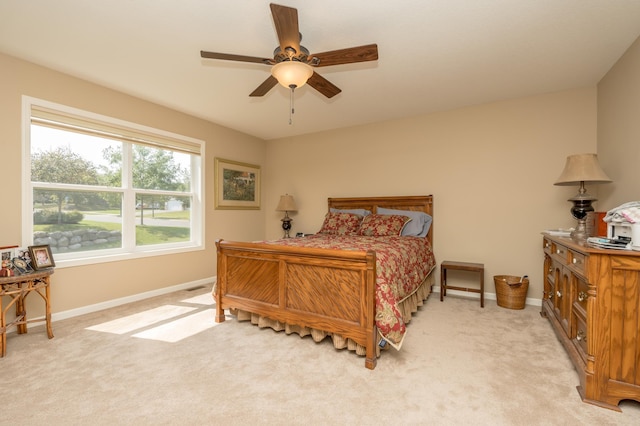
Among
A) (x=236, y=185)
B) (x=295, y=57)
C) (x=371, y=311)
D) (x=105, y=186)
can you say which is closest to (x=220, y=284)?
(x=371, y=311)

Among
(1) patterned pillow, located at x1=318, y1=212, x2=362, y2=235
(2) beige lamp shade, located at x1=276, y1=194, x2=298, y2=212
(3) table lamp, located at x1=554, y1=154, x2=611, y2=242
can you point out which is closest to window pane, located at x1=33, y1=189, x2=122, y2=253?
(2) beige lamp shade, located at x1=276, y1=194, x2=298, y2=212

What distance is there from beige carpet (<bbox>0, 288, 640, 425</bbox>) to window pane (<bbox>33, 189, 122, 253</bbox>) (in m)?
0.84

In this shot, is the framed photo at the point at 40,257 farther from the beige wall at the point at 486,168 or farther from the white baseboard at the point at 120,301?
the beige wall at the point at 486,168

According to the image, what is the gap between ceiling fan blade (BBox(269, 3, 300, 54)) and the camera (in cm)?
160

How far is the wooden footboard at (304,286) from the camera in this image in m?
2.11

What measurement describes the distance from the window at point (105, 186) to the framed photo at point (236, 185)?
34 cm

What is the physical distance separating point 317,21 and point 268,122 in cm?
251

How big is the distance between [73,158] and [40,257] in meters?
1.13

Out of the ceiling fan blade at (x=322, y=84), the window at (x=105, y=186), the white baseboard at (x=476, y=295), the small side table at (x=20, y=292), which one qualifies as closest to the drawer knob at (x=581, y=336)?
the white baseboard at (x=476, y=295)

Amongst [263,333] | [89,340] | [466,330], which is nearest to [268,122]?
[263,333]

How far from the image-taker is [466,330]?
271 cm

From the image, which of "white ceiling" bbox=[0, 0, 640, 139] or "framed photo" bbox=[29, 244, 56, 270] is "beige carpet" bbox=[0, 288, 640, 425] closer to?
"framed photo" bbox=[29, 244, 56, 270]

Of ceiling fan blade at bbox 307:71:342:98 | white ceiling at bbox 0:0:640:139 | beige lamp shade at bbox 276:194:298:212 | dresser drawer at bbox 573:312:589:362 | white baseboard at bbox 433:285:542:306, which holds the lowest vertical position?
white baseboard at bbox 433:285:542:306

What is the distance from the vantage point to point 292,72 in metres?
1.96
